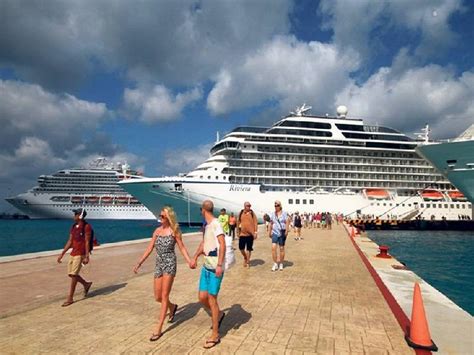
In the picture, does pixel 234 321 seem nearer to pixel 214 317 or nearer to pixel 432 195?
pixel 214 317

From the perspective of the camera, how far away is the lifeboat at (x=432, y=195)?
153 feet

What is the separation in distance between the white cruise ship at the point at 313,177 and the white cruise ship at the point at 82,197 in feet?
166

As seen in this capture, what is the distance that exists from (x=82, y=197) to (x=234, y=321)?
92.1 meters

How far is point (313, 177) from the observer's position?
4425 centimetres

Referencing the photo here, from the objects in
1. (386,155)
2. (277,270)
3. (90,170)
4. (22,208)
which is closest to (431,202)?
(386,155)

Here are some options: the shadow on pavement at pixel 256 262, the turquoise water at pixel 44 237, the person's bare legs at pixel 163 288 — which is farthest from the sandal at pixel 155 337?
the turquoise water at pixel 44 237

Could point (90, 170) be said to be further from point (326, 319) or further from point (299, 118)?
point (326, 319)

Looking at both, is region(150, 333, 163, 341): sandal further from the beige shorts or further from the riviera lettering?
the riviera lettering

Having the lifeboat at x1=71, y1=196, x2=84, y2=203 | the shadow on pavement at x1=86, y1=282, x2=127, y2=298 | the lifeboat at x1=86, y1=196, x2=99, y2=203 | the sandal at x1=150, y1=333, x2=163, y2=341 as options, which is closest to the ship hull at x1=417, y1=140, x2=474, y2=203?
the shadow on pavement at x1=86, y1=282, x2=127, y2=298

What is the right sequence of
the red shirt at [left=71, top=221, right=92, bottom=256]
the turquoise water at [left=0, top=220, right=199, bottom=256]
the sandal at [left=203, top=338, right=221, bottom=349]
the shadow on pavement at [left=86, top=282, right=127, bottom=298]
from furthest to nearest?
the turquoise water at [left=0, top=220, right=199, bottom=256] < the shadow on pavement at [left=86, top=282, right=127, bottom=298] < the red shirt at [left=71, top=221, right=92, bottom=256] < the sandal at [left=203, top=338, right=221, bottom=349]

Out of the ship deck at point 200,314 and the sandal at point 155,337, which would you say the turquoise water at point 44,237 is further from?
the sandal at point 155,337

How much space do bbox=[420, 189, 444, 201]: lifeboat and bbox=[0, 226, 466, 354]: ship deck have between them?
43361mm

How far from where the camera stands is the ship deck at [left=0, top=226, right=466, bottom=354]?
13.7ft

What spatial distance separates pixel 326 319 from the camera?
5191 mm
